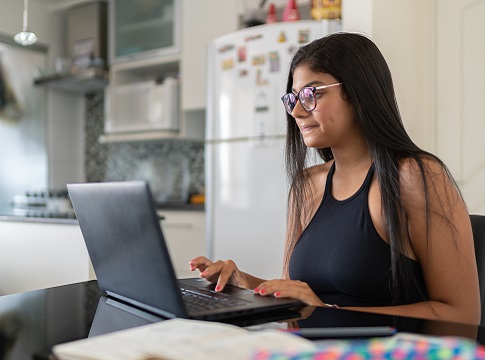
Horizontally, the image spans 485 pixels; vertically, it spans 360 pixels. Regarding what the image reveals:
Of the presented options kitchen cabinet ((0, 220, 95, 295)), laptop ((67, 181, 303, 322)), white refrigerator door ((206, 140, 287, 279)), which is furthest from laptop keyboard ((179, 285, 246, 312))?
white refrigerator door ((206, 140, 287, 279))

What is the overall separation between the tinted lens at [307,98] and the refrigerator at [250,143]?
1.60 m

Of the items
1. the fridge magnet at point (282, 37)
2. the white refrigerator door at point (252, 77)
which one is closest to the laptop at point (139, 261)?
the white refrigerator door at point (252, 77)

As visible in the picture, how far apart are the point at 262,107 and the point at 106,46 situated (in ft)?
6.85

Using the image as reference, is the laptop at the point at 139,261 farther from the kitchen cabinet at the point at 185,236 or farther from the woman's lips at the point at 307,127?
the kitchen cabinet at the point at 185,236

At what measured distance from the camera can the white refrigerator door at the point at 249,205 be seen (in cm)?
294

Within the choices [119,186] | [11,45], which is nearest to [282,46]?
[119,186]

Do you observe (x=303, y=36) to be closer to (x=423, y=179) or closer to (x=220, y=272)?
(x=423, y=179)

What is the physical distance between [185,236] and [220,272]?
2.64 meters

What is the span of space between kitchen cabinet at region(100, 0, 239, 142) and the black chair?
2701 mm

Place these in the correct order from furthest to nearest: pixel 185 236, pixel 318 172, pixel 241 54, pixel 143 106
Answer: pixel 143 106
pixel 185 236
pixel 241 54
pixel 318 172

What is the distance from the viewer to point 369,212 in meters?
1.24

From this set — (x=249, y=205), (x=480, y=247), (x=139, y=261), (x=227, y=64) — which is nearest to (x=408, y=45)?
(x=227, y=64)

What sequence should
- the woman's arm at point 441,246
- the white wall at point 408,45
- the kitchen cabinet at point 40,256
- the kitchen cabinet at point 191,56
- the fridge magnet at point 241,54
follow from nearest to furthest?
the woman's arm at point 441,246 < the kitchen cabinet at point 40,256 < the white wall at point 408,45 < the fridge magnet at point 241,54 < the kitchen cabinet at point 191,56

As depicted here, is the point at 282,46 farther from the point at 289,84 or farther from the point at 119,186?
the point at 119,186
